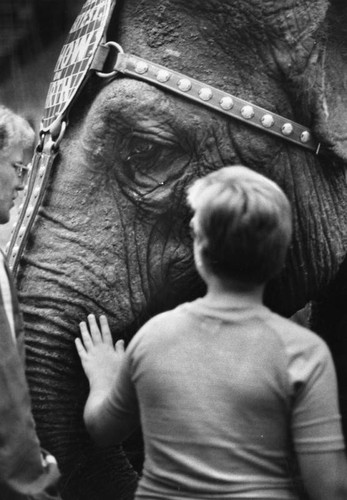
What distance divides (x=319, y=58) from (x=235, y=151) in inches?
10.6

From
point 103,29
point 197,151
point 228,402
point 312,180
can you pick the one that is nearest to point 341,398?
point 312,180

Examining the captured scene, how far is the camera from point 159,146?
8.86ft

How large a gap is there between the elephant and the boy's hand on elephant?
0.28ft

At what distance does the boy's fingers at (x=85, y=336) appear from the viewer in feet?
8.12

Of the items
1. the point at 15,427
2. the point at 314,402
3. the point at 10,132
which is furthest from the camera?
the point at 10,132

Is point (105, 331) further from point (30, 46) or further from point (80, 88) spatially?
point (30, 46)

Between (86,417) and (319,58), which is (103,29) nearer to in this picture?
(319,58)

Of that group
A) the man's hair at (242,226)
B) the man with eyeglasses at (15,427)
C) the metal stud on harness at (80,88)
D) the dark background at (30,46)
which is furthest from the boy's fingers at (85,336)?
the dark background at (30,46)

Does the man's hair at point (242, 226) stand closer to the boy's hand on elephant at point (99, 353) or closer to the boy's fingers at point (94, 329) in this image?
the boy's hand on elephant at point (99, 353)

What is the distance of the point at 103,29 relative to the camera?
2697 mm

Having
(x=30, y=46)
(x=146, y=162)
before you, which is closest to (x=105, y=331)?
(x=146, y=162)

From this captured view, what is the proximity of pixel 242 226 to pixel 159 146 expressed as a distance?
87cm

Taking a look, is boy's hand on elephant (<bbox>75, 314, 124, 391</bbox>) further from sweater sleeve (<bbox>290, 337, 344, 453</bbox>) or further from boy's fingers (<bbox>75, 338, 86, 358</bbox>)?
sweater sleeve (<bbox>290, 337, 344, 453</bbox>)

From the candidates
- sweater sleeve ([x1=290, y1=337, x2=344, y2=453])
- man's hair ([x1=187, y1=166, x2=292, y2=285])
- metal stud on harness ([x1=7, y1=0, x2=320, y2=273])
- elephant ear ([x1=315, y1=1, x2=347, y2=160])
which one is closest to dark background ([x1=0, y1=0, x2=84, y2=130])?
metal stud on harness ([x1=7, y1=0, x2=320, y2=273])
